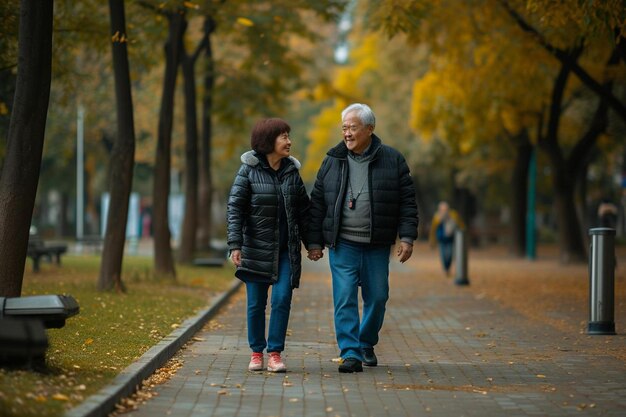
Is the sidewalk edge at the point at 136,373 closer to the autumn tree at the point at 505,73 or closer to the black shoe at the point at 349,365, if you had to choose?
the black shoe at the point at 349,365

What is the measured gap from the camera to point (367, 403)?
8086 millimetres

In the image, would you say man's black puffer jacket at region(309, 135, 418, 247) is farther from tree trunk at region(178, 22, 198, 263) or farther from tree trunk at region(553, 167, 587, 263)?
tree trunk at region(553, 167, 587, 263)

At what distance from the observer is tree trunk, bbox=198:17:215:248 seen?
30.1m

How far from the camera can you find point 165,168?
21.0 m

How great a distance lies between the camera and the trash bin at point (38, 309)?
27.0ft

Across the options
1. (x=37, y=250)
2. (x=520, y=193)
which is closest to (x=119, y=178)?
(x=37, y=250)

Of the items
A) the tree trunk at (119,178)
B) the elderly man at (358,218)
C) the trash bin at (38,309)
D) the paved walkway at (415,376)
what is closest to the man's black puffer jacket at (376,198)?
the elderly man at (358,218)

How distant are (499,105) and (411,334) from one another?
60.2 ft

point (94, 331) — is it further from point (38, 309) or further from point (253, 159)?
point (38, 309)

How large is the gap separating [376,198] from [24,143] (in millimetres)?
3257

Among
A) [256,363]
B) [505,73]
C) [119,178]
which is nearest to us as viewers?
[256,363]

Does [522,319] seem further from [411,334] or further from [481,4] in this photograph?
[481,4]

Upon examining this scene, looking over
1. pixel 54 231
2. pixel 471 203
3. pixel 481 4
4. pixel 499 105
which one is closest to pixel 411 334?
pixel 481 4

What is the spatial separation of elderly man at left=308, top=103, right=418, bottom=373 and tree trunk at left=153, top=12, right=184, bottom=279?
11.4 metres
